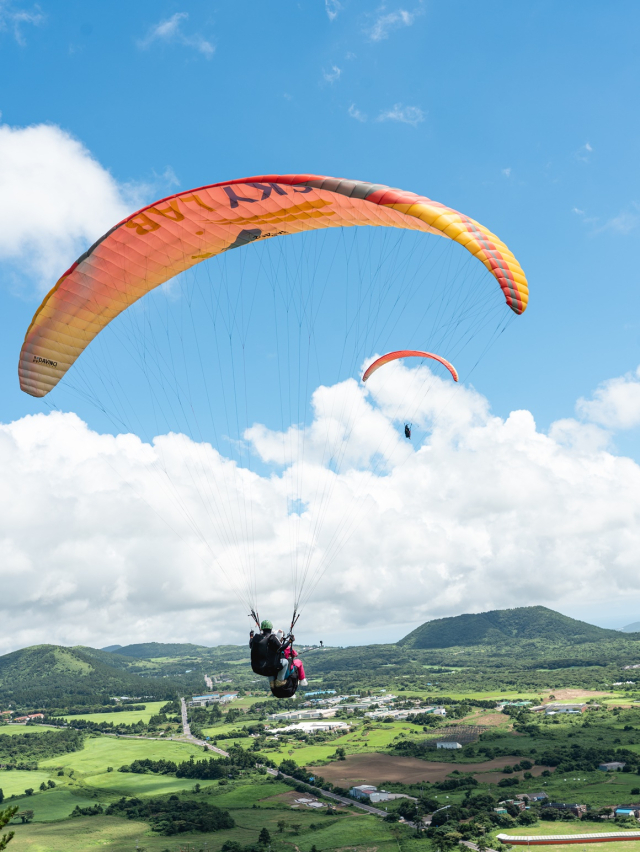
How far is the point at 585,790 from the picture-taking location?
58.6m

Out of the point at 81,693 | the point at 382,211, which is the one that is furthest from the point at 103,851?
the point at 81,693

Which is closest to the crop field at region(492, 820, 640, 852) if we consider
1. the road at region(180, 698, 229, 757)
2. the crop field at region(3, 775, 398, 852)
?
the crop field at region(3, 775, 398, 852)

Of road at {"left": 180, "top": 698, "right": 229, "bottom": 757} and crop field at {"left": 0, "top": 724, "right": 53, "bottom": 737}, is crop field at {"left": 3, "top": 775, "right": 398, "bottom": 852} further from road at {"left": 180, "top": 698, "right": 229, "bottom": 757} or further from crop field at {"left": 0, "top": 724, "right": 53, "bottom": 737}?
crop field at {"left": 0, "top": 724, "right": 53, "bottom": 737}

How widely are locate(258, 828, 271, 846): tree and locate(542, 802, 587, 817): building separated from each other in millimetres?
23555

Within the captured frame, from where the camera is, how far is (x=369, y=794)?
204 feet

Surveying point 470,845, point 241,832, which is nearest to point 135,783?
point 241,832

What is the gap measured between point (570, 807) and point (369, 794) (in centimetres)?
1933

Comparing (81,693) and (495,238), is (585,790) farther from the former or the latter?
(81,693)

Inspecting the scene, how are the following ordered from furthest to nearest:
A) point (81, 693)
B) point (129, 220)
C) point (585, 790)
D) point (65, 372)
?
point (81, 693) < point (585, 790) < point (65, 372) < point (129, 220)

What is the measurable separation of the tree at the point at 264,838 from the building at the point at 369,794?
14.4m

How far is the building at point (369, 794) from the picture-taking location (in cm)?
6094

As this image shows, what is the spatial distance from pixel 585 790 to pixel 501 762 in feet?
51.1

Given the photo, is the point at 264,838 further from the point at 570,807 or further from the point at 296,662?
the point at 296,662

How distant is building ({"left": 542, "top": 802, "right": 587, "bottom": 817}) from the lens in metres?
51.2
